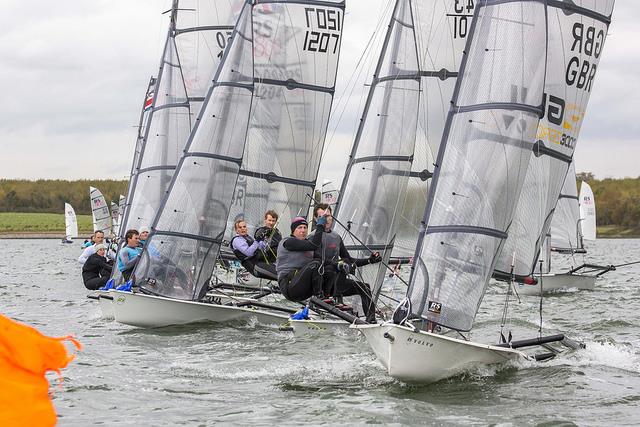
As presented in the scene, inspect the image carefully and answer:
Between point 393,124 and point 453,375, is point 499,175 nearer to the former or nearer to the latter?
point 453,375

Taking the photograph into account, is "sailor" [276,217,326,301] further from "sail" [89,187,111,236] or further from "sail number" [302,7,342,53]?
"sail" [89,187,111,236]

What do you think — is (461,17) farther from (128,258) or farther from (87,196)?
(87,196)

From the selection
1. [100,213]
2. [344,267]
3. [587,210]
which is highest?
[587,210]

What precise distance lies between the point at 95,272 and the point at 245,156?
3.37m

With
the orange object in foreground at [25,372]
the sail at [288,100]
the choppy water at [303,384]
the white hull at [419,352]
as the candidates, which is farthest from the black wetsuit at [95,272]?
the orange object in foreground at [25,372]

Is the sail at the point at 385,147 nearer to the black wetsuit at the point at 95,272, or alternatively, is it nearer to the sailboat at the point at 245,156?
the sailboat at the point at 245,156

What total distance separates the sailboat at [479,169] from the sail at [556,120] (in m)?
0.68

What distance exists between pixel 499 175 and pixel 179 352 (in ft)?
14.0

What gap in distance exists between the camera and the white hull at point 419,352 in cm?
838

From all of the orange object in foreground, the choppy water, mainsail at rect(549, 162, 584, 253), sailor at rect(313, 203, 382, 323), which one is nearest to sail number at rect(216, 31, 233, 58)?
the choppy water

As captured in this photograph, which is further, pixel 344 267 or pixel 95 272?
pixel 95 272

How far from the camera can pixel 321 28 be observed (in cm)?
1775

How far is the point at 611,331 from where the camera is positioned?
1393 centimetres

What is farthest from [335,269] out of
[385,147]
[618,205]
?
[618,205]
